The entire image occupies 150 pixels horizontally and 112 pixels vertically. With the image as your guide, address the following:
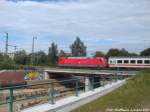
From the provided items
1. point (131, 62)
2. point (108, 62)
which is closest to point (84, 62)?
point (108, 62)

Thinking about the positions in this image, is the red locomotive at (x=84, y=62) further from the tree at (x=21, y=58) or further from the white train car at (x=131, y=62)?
the tree at (x=21, y=58)

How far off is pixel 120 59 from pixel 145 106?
69688mm

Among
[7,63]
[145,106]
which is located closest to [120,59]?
[7,63]

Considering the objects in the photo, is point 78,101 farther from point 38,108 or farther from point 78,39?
point 78,39

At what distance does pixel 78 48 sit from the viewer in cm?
16800

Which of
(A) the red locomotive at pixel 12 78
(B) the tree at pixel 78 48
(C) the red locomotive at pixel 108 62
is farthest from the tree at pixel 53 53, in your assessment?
(A) the red locomotive at pixel 12 78

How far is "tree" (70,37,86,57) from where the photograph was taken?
167250mm

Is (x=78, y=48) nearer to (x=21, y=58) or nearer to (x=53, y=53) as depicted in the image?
(x=53, y=53)

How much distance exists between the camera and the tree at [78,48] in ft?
549

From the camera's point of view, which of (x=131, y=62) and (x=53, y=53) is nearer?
(x=131, y=62)

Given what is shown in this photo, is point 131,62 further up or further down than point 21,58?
further down

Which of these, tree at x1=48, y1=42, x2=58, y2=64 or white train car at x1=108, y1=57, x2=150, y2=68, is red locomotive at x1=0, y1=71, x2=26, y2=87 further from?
tree at x1=48, y1=42, x2=58, y2=64

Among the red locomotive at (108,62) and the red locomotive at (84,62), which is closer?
the red locomotive at (108,62)

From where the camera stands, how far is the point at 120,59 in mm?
83188
